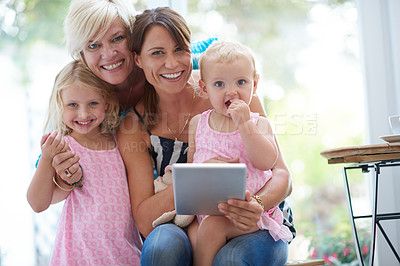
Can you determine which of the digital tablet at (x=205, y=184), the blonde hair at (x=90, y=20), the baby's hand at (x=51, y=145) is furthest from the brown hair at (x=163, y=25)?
the digital tablet at (x=205, y=184)

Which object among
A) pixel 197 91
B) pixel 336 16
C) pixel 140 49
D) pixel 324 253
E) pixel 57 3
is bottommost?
pixel 324 253

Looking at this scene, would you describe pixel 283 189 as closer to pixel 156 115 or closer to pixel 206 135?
pixel 206 135

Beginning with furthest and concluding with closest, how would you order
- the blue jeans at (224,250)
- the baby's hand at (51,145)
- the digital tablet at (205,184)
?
the baby's hand at (51,145) → the blue jeans at (224,250) → the digital tablet at (205,184)

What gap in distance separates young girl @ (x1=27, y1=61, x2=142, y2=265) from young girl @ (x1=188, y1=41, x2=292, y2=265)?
1.24 ft

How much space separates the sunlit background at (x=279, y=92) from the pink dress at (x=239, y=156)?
1849 mm

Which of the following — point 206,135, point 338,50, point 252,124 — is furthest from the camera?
point 338,50

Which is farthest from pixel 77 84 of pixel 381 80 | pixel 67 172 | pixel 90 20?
pixel 381 80

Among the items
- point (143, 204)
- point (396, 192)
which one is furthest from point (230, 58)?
point (396, 192)

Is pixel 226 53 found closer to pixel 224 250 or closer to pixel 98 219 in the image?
pixel 224 250

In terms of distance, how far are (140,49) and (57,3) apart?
237cm

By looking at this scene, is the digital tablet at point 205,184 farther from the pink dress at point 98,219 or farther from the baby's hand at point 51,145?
the baby's hand at point 51,145

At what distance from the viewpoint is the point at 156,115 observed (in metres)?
1.95

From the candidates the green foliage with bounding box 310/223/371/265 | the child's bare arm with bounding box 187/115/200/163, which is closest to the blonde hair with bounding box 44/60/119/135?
the child's bare arm with bounding box 187/115/200/163

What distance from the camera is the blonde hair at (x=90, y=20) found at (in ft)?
6.03
